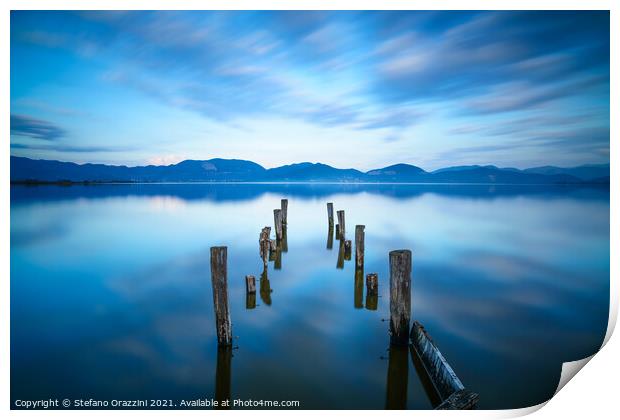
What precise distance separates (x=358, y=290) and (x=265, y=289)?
1.97 meters

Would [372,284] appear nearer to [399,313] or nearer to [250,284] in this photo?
[399,313]

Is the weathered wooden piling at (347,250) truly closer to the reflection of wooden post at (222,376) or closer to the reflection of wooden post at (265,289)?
the reflection of wooden post at (265,289)

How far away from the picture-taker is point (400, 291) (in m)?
4.34

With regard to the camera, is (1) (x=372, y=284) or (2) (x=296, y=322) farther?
(1) (x=372, y=284)

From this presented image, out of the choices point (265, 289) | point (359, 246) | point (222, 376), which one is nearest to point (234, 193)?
point (359, 246)

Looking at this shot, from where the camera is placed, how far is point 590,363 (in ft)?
15.0

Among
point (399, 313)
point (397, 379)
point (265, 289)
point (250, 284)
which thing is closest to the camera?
point (397, 379)

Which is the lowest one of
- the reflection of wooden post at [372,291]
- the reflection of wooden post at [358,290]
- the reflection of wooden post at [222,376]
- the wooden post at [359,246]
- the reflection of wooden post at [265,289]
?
the reflection of wooden post at [222,376]

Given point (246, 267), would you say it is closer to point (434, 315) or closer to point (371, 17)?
point (434, 315)

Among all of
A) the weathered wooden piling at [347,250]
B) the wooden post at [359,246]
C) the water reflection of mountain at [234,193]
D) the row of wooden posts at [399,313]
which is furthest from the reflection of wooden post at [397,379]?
the water reflection of mountain at [234,193]

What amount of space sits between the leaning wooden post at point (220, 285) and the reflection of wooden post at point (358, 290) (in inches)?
103

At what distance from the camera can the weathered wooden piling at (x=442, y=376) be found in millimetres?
3143

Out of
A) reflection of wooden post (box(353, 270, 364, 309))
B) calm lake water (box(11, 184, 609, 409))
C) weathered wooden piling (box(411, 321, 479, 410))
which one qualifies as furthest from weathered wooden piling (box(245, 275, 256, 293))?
weathered wooden piling (box(411, 321, 479, 410))
